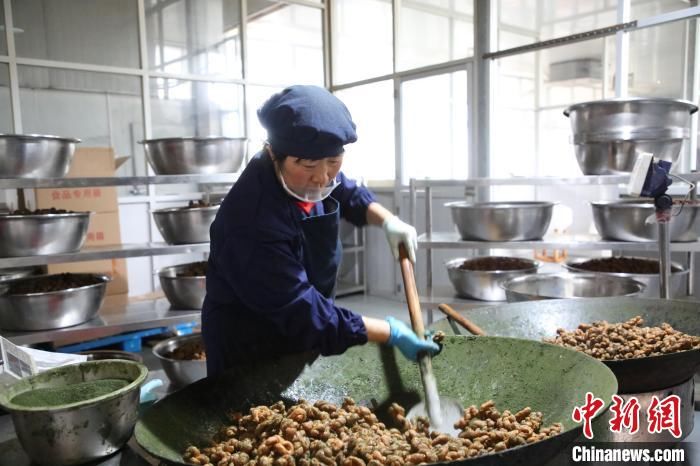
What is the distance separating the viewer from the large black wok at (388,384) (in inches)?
45.4

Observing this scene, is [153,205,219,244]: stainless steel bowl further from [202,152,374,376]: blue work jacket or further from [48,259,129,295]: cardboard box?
[202,152,374,376]: blue work jacket

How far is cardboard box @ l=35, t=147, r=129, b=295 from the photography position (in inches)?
168

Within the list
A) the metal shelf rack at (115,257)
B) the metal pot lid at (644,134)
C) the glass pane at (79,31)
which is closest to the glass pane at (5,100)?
the glass pane at (79,31)

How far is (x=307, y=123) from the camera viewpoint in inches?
52.6

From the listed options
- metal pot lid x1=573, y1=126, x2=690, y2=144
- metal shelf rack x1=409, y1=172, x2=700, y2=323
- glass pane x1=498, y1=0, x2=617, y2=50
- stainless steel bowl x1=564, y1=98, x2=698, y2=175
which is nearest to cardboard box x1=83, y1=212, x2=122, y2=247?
metal shelf rack x1=409, y1=172, x2=700, y2=323

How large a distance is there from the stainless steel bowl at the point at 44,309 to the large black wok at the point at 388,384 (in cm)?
207

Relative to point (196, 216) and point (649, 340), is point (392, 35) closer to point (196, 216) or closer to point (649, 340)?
point (196, 216)

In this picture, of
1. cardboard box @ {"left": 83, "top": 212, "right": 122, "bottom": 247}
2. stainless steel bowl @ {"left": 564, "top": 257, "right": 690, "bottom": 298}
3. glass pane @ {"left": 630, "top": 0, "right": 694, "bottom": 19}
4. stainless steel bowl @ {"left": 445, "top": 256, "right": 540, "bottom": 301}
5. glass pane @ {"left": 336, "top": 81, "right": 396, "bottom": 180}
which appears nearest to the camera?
stainless steel bowl @ {"left": 564, "top": 257, "right": 690, "bottom": 298}

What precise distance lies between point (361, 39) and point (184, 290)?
433cm

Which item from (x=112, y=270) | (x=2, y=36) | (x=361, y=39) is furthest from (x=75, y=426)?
(x=361, y=39)

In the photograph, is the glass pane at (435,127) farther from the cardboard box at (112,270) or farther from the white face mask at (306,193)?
the white face mask at (306,193)

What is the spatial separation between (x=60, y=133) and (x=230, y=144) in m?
2.69

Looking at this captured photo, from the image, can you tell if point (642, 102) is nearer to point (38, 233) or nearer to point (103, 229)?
point (38, 233)

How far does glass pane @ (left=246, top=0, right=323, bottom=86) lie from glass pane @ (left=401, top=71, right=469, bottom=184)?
4.27 ft
